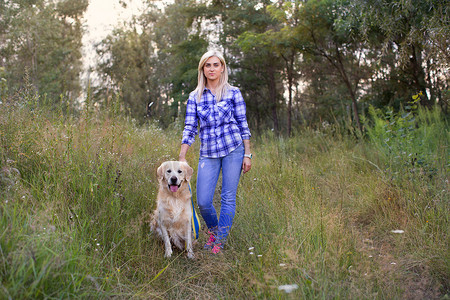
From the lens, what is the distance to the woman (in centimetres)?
370

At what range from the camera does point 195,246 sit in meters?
4.04

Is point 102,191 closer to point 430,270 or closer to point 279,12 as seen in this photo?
point 430,270

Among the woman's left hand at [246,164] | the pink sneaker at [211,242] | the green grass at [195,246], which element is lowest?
the pink sneaker at [211,242]

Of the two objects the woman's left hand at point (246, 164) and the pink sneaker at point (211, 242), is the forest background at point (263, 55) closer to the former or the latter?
the woman's left hand at point (246, 164)

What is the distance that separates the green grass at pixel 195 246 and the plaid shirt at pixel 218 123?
0.85 metres

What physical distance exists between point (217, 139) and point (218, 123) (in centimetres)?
18

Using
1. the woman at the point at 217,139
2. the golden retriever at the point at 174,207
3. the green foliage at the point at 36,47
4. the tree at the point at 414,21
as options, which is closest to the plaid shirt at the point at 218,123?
the woman at the point at 217,139

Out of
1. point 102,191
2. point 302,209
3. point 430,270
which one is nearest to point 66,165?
point 102,191

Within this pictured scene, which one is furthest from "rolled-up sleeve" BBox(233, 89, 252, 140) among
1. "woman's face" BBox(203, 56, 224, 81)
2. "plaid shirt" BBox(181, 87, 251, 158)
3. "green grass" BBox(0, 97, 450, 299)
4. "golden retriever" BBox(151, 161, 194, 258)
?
"green grass" BBox(0, 97, 450, 299)

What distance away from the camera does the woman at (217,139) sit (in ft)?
12.1

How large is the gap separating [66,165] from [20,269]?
5.16 feet

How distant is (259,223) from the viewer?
363 centimetres

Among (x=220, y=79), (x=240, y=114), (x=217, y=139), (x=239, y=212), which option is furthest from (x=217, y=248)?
(x=220, y=79)

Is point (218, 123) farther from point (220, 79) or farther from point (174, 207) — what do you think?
point (174, 207)
